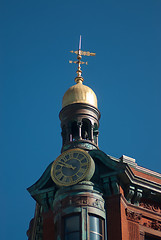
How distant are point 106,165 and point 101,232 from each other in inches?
191

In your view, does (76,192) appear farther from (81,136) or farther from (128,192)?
(81,136)

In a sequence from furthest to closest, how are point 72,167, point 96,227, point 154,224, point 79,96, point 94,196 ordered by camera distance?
point 79,96 < point 154,224 < point 72,167 < point 94,196 < point 96,227

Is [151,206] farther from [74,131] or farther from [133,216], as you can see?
[74,131]

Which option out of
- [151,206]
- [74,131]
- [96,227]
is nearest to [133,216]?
[151,206]

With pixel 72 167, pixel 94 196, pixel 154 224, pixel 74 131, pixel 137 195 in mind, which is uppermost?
pixel 74 131

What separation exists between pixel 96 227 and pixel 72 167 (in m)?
4.50

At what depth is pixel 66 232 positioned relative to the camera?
156 feet

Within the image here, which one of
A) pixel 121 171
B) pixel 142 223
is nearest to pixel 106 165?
pixel 121 171

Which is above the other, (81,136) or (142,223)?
(81,136)

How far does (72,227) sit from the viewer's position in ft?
156

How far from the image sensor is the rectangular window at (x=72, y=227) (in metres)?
47.0

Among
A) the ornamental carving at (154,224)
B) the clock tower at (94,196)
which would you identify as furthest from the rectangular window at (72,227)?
the ornamental carving at (154,224)

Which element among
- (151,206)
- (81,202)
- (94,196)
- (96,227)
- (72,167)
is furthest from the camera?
(151,206)

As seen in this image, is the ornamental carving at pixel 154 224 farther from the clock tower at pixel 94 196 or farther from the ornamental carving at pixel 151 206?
the ornamental carving at pixel 151 206
